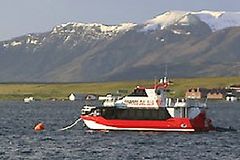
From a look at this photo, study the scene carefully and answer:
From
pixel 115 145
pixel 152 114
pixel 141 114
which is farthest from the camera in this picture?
pixel 141 114

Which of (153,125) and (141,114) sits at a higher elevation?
(141,114)

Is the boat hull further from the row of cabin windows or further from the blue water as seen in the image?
the blue water

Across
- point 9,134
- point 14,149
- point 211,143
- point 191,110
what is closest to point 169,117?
point 191,110

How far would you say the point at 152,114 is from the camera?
355 feet

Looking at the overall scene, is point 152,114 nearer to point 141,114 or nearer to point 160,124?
point 141,114

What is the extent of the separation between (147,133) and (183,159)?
96.7 ft

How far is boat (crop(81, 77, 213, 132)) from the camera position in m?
108

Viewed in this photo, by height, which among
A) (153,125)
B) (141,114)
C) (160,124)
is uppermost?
→ (141,114)

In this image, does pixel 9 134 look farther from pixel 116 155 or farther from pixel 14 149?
pixel 116 155

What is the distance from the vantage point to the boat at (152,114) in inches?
4250

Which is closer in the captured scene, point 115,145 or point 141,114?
point 115,145

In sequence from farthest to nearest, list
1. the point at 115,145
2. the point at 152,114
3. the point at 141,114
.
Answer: the point at 141,114 < the point at 152,114 < the point at 115,145

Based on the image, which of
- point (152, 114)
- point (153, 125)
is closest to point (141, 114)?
point (152, 114)

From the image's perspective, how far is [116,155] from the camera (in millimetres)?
81000
